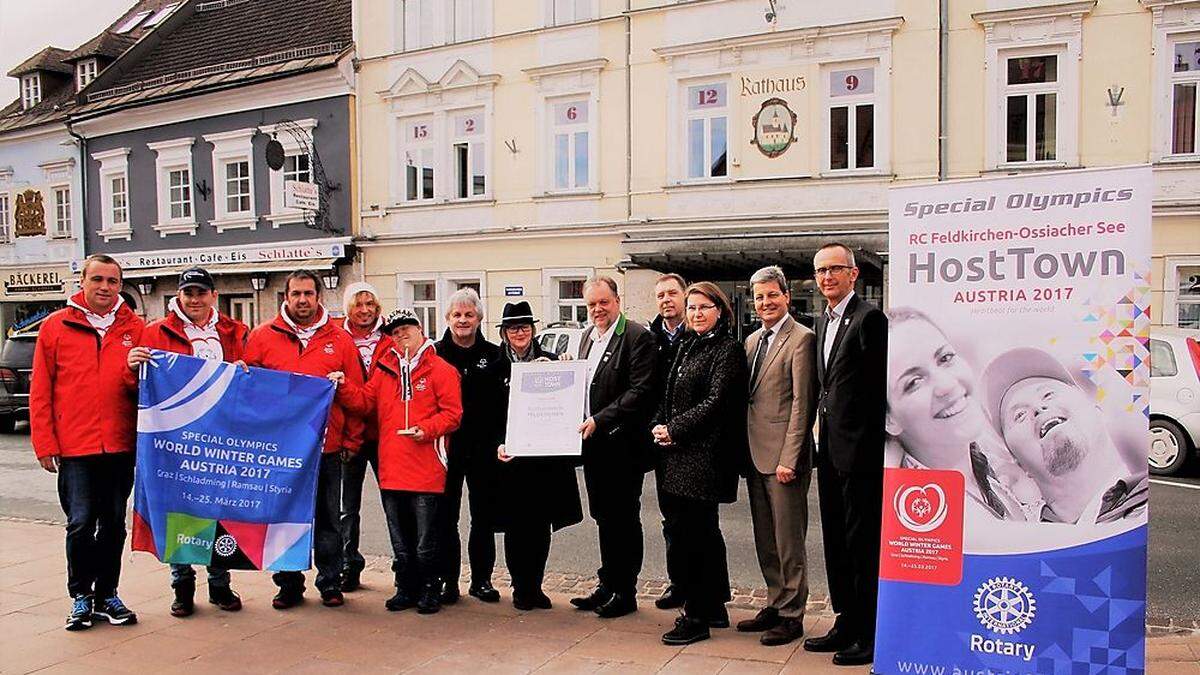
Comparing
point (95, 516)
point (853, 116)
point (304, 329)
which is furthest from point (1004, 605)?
point (853, 116)

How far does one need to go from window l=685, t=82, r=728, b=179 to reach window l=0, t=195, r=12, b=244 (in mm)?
22888

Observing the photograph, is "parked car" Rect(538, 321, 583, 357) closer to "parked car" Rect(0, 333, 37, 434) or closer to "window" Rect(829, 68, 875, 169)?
"window" Rect(829, 68, 875, 169)

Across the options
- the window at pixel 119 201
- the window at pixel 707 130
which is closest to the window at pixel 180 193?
the window at pixel 119 201

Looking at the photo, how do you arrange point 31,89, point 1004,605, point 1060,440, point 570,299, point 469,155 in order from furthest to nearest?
point 31,89 → point 469,155 → point 570,299 → point 1004,605 → point 1060,440

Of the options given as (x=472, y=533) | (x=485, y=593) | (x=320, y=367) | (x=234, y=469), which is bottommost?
(x=485, y=593)

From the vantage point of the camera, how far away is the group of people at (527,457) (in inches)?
195

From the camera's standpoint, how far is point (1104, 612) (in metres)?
3.86

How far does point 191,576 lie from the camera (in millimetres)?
5871

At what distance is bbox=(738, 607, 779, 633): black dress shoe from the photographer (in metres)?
5.35

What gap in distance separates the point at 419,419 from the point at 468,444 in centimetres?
40

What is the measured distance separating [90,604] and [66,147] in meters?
26.4

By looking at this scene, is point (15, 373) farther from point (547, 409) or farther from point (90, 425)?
point (547, 409)

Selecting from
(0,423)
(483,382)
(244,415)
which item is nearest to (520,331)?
(483,382)

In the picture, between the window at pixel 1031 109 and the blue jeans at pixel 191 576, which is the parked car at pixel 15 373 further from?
the window at pixel 1031 109
